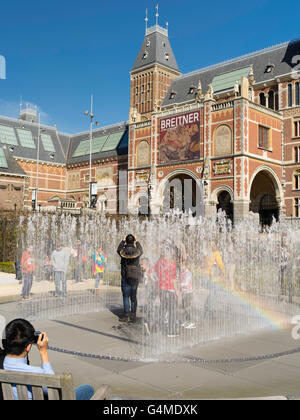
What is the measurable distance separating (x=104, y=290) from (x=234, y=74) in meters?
29.6

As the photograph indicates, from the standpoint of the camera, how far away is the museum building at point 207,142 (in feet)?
104

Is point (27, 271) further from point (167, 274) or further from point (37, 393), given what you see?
point (37, 393)

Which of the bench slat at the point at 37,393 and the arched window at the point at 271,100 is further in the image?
the arched window at the point at 271,100

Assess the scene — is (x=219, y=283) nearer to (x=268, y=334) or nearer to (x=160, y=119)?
(x=268, y=334)

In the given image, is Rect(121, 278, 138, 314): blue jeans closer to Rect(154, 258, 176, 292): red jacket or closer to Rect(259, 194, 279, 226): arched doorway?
Rect(154, 258, 176, 292): red jacket

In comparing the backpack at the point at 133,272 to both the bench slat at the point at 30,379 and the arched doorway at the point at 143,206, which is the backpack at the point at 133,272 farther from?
the arched doorway at the point at 143,206

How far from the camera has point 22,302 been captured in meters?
11.1

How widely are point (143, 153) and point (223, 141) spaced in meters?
9.03

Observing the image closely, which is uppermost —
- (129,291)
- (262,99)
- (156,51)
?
(156,51)

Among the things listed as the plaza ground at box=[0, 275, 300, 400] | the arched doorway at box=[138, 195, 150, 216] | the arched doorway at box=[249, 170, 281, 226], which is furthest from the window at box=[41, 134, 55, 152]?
the plaza ground at box=[0, 275, 300, 400]

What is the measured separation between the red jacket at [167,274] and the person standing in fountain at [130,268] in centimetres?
64

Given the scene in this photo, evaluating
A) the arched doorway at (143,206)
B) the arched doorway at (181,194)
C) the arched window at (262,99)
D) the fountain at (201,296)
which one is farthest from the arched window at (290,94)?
the fountain at (201,296)

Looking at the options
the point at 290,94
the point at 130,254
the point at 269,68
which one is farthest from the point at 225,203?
the point at 130,254

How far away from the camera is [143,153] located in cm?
3862
